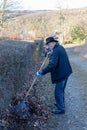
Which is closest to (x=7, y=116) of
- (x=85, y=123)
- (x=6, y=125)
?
(x=6, y=125)

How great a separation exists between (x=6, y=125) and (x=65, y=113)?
118 inches

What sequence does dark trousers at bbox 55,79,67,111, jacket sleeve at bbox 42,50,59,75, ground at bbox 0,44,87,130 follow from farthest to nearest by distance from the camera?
dark trousers at bbox 55,79,67,111
jacket sleeve at bbox 42,50,59,75
ground at bbox 0,44,87,130

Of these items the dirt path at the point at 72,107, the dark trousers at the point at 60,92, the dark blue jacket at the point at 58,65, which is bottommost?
the dirt path at the point at 72,107

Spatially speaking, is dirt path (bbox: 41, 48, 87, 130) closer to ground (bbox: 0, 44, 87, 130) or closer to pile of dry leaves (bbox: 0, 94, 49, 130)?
ground (bbox: 0, 44, 87, 130)

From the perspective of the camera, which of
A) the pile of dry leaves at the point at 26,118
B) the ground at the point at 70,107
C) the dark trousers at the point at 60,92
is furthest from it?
the dark trousers at the point at 60,92

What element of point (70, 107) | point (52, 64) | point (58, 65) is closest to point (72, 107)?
point (70, 107)

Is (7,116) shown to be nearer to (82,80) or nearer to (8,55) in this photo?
(8,55)

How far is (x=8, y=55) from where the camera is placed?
8.05 m

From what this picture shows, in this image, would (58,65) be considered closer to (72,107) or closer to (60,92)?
(60,92)

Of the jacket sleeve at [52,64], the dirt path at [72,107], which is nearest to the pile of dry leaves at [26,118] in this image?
the dirt path at [72,107]

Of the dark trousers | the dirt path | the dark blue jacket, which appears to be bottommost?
the dirt path

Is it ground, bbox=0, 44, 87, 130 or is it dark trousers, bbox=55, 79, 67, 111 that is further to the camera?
dark trousers, bbox=55, 79, 67, 111

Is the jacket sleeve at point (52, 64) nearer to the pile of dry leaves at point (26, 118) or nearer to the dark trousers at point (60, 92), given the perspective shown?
the dark trousers at point (60, 92)

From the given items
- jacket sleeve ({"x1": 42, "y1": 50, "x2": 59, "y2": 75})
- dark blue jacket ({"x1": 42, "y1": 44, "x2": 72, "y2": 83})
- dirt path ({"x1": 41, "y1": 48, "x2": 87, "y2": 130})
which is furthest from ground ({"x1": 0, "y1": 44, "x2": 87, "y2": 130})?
jacket sleeve ({"x1": 42, "y1": 50, "x2": 59, "y2": 75})
